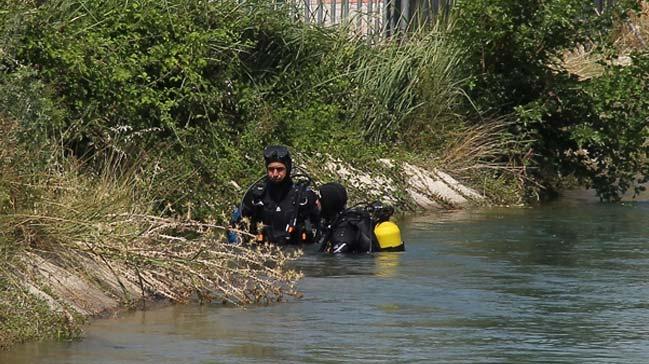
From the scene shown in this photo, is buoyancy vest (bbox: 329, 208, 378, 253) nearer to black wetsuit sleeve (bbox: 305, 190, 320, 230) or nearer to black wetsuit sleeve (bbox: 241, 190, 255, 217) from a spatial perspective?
black wetsuit sleeve (bbox: 305, 190, 320, 230)

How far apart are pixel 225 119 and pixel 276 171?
2.89 meters

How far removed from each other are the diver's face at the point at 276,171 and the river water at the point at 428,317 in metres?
0.86

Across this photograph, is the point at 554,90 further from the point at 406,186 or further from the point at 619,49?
the point at 619,49

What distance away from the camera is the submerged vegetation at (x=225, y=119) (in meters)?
12.2

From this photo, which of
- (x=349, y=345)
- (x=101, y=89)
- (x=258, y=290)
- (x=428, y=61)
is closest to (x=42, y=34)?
(x=101, y=89)

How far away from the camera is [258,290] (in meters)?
12.7

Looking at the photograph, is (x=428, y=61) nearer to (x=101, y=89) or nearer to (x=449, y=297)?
(x=101, y=89)

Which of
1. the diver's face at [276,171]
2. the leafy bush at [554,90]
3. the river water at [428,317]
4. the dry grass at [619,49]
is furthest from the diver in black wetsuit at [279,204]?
the dry grass at [619,49]

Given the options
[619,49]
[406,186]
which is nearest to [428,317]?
[406,186]

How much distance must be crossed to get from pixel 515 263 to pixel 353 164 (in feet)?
15.7

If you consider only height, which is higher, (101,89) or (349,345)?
(101,89)

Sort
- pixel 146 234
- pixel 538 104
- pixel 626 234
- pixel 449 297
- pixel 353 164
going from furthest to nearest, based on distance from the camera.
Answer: pixel 538 104, pixel 353 164, pixel 626 234, pixel 449 297, pixel 146 234

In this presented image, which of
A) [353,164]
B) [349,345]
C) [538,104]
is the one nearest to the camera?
[349,345]

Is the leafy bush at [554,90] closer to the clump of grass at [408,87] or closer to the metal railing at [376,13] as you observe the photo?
the clump of grass at [408,87]
